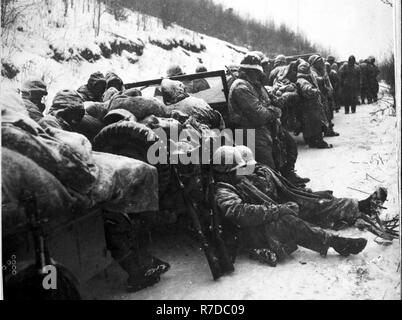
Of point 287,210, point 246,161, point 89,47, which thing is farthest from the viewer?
point 89,47

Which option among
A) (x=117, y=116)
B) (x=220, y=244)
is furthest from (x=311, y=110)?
(x=220, y=244)

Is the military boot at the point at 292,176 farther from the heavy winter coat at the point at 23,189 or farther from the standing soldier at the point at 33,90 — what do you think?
the heavy winter coat at the point at 23,189

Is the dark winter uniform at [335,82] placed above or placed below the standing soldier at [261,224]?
above

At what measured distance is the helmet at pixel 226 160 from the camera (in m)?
3.68

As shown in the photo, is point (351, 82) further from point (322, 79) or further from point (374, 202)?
point (374, 202)

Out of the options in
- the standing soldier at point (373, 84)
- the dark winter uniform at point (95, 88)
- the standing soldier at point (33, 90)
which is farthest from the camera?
the standing soldier at point (373, 84)

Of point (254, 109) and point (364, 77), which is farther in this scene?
point (364, 77)

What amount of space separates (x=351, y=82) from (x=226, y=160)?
6739mm

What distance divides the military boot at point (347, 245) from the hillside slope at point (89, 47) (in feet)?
9.28

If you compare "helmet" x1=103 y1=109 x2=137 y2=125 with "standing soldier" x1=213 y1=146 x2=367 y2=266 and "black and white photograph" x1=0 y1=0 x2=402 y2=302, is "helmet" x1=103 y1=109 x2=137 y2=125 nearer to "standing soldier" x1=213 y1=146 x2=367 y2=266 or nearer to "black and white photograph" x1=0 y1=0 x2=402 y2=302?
"black and white photograph" x1=0 y1=0 x2=402 y2=302

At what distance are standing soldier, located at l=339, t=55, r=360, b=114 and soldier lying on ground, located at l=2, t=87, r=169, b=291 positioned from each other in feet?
22.5

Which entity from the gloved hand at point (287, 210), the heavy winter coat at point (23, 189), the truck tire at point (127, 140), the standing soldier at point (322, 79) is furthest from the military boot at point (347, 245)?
the standing soldier at point (322, 79)

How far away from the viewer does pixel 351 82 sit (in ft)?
31.0

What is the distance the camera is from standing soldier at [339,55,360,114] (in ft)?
30.0
